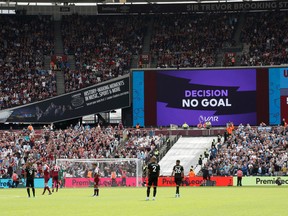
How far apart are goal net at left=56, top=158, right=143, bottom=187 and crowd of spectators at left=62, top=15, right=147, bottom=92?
54.2 ft

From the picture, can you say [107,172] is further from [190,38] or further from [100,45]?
[190,38]

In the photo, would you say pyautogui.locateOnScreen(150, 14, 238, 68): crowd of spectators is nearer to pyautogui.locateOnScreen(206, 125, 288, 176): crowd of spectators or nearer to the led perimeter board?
the led perimeter board

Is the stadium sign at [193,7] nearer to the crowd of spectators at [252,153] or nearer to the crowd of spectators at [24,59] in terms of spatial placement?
the crowd of spectators at [24,59]

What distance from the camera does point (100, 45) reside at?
259ft

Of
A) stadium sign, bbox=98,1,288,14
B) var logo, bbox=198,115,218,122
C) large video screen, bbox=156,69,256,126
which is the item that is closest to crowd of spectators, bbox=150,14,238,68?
stadium sign, bbox=98,1,288,14

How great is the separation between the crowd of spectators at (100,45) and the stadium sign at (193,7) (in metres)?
1.02

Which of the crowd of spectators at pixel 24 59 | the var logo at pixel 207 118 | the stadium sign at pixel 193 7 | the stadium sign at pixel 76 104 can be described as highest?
the stadium sign at pixel 193 7

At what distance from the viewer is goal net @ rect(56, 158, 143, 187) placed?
57750 mm

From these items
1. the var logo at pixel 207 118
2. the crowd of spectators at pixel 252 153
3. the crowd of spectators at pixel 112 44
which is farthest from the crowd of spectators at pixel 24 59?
the crowd of spectators at pixel 252 153

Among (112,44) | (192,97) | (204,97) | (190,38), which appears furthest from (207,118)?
(112,44)

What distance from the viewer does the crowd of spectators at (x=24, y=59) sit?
73188 mm

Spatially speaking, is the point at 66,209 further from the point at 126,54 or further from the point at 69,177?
the point at 126,54

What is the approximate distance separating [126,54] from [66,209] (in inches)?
1903

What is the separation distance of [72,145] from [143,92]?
30.8 ft
